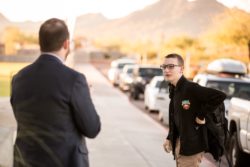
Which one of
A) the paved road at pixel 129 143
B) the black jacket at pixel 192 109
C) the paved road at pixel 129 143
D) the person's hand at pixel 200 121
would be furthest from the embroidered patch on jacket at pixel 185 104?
the paved road at pixel 129 143

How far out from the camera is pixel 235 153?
38.6 feet

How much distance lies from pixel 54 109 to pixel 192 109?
8.40 feet

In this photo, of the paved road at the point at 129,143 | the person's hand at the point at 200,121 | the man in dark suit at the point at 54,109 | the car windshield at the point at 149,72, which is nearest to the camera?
the man in dark suit at the point at 54,109

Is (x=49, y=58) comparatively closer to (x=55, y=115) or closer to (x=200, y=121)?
(x=55, y=115)

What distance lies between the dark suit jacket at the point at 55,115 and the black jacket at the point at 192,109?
2.35 meters

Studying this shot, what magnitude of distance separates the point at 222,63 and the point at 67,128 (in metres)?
14.3

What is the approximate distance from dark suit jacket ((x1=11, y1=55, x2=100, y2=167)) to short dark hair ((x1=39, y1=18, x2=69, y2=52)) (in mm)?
70

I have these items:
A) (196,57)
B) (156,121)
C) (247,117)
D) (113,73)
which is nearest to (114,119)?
(156,121)

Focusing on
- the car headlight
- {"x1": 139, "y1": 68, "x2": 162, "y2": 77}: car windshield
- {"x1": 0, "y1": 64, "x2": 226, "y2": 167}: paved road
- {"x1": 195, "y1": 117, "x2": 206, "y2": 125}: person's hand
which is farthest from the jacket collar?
{"x1": 139, "y1": 68, "x2": 162, "y2": 77}: car windshield

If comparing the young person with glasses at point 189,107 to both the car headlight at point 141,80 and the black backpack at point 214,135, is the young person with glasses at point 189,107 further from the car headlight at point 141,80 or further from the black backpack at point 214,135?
the car headlight at point 141,80

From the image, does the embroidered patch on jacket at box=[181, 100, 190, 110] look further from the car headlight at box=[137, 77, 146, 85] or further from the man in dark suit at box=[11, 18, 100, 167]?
the car headlight at box=[137, 77, 146, 85]

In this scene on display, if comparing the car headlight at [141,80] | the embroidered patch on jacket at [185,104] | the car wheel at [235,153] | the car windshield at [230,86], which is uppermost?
the embroidered patch on jacket at [185,104]

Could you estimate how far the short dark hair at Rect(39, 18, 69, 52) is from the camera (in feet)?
14.2

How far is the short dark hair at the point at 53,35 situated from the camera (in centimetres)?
432
